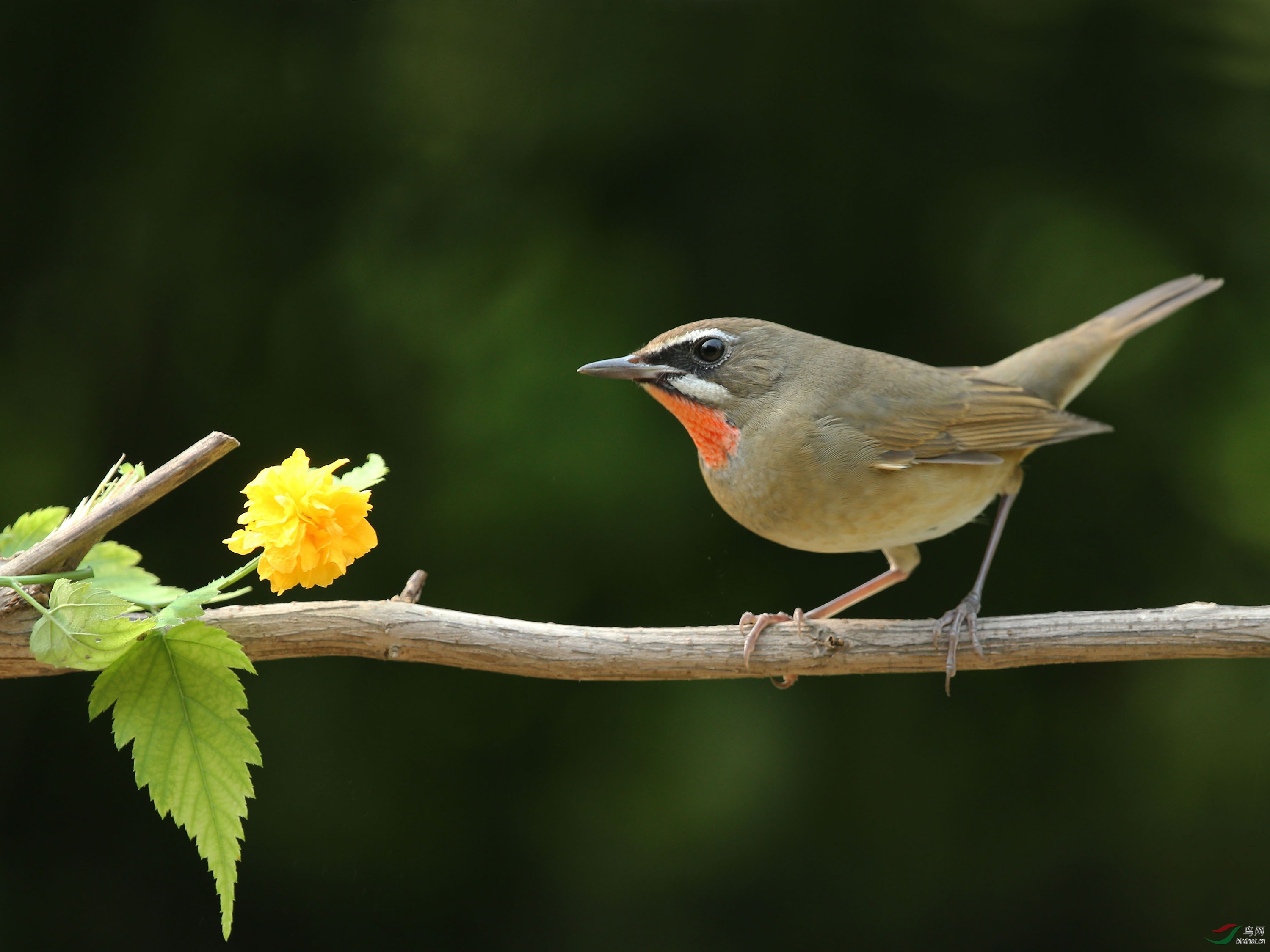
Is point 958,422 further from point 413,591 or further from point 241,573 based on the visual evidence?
point 241,573

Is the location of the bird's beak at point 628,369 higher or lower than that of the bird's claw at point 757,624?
higher

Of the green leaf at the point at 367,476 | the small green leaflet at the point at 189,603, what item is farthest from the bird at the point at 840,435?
the small green leaflet at the point at 189,603

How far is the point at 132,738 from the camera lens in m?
1.71

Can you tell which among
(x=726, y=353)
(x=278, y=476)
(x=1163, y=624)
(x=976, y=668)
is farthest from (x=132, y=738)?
(x=1163, y=624)

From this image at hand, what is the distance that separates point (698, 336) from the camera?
258 cm

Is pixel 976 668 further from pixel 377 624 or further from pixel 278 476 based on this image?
pixel 278 476

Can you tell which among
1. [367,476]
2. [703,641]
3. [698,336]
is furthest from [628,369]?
[367,476]

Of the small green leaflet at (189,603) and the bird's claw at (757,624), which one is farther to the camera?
the bird's claw at (757,624)

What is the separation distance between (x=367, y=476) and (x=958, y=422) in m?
1.84

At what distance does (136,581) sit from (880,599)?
2691 millimetres

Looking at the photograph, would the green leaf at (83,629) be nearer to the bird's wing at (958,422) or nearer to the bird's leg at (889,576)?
the bird's wing at (958,422)

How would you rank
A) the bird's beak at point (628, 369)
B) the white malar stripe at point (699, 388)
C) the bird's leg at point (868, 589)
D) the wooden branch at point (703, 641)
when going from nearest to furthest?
the wooden branch at point (703, 641), the bird's beak at point (628, 369), the white malar stripe at point (699, 388), the bird's leg at point (868, 589)

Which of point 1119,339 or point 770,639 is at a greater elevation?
point 1119,339

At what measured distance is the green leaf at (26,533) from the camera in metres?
2.07
